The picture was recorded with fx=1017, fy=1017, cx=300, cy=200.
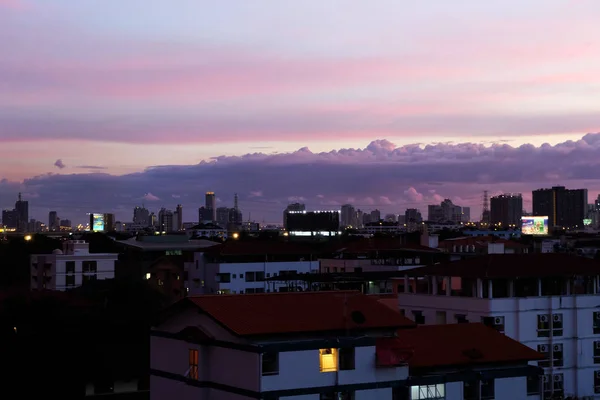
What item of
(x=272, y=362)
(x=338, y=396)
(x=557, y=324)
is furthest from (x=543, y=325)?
(x=272, y=362)

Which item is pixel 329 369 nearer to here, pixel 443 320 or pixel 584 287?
pixel 443 320

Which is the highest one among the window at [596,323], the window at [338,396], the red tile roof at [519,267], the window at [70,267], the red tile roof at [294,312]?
the red tile roof at [519,267]

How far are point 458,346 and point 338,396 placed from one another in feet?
15.9

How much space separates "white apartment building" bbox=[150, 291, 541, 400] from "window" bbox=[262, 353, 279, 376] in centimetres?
3

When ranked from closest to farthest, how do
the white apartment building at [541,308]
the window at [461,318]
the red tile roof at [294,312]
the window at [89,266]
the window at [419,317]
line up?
the red tile roof at [294,312], the white apartment building at [541,308], the window at [461,318], the window at [419,317], the window at [89,266]

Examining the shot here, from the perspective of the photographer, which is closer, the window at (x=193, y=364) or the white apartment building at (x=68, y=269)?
the window at (x=193, y=364)

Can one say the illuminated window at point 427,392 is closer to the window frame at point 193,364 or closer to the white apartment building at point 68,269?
the window frame at point 193,364

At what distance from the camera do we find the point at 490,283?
1503 inches

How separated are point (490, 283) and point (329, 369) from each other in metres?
12.4

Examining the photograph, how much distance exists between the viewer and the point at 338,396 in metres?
27.7

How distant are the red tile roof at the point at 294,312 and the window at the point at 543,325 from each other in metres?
10.9

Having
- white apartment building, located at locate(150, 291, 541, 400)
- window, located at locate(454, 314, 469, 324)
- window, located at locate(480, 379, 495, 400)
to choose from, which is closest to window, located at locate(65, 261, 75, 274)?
window, located at locate(454, 314, 469, 324)

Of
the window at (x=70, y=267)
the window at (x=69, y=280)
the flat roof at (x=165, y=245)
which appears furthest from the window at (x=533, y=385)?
the flat roof at (x=165, y=245)

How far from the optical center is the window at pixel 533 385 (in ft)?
101
